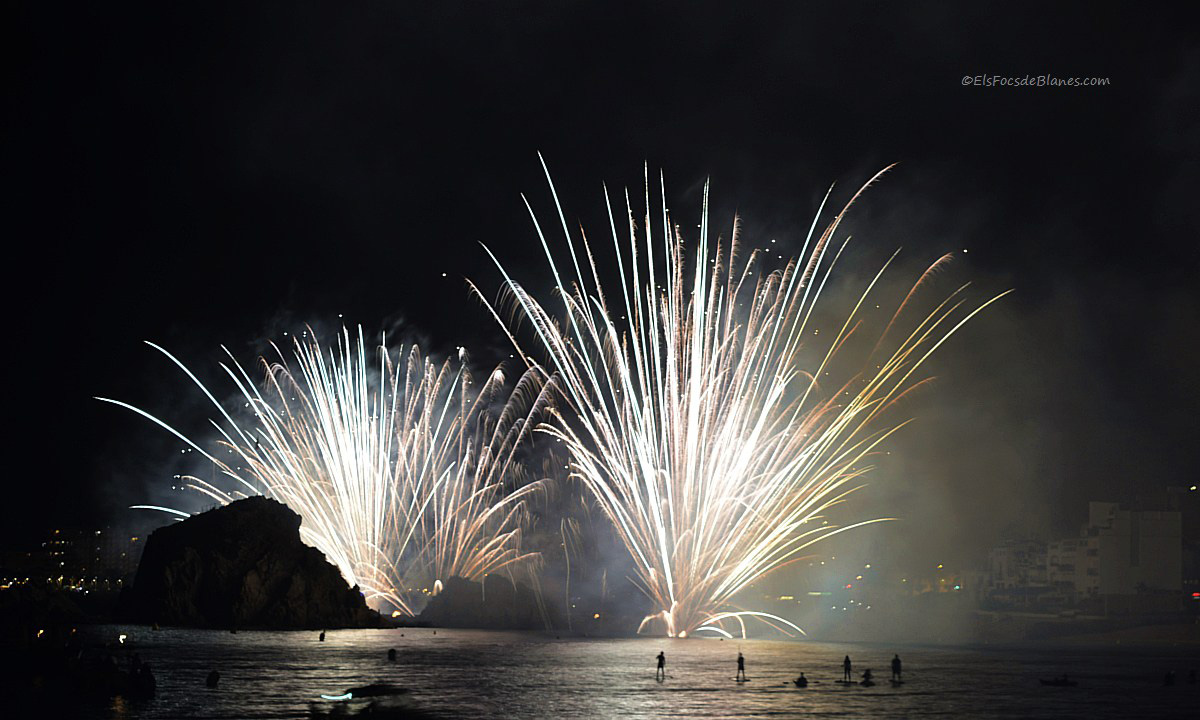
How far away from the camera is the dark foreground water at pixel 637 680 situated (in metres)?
46.1

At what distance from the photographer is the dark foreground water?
46125 mm

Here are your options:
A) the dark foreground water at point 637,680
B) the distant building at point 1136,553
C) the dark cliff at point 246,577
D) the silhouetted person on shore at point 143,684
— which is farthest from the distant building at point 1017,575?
the silhouetted person on shore at point 143,684

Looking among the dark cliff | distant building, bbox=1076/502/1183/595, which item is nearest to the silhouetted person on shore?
the dark cliff

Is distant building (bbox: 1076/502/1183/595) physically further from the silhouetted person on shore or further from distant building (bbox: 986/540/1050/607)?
the silhouetted person on shore

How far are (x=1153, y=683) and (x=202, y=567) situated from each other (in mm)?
95505

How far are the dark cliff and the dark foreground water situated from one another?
58.1 feet

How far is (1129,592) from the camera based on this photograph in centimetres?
12888

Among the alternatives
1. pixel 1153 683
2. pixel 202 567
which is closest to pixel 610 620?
pixel 202 567

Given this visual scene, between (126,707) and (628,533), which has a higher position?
(628,533)

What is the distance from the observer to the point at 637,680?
58.9 metres

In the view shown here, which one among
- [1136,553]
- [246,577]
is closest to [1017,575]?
[1136,553]

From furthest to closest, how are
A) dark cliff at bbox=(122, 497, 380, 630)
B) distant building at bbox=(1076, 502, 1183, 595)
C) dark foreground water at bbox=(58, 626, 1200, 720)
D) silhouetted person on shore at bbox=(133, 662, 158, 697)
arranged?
1. distant building at bbox=(1076, 502, 1183, 595)
2. dark cliff at bbox=(122, 497, 380, 630)
3. silhouetted person on shore at bbox=(133, 662, 158, 697)
4. dark foreground water at bbox=(58, 626, 1200, 720)

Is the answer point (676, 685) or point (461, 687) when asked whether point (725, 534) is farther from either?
point (461, 687)

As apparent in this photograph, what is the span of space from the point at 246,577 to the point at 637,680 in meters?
74.2
